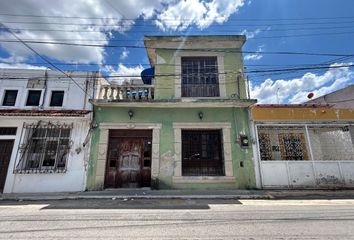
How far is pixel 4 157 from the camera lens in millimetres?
8695

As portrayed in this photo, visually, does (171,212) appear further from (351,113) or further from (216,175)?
(351,113)

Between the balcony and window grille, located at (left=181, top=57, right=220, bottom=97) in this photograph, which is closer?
the balcony

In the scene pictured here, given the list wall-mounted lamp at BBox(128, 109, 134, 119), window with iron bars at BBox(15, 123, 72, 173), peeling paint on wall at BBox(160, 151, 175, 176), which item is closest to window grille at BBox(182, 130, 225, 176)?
peeling paint on wall at BBox(160, 151, 175, 176)

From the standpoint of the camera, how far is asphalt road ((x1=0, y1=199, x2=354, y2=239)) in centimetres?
373

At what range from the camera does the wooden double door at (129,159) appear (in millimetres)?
8703

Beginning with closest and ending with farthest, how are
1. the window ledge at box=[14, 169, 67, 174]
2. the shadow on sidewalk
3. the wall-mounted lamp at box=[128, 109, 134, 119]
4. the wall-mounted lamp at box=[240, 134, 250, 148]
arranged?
the shadow on sidewalk → the window ledge at box=[14, 169, 67, 174] → the wall-mounted lamp at box=[240, 134, 250, 148] → the wall-mounted lamp at box=[128, 109, 134, 119]

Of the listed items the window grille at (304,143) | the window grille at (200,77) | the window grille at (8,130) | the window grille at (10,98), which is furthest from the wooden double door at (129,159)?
the window grille at (304,143)

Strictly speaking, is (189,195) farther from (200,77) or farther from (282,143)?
(200,77)

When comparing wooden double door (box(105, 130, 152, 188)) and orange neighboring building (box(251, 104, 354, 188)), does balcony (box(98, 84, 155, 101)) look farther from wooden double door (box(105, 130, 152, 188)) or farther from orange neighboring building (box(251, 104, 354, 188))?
orange neighboring building (box(251, 104, 354, 188))

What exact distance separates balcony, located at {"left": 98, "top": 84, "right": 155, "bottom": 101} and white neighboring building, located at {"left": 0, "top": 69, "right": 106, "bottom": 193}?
508 mm

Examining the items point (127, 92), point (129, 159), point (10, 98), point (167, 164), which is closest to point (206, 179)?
point (167, 164)

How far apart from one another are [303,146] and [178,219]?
7.62 metres

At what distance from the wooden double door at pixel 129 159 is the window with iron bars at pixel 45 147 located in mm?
1935

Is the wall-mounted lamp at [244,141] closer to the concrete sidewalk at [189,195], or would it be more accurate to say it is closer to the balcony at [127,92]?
the concrete sidewalk at [189,195]
